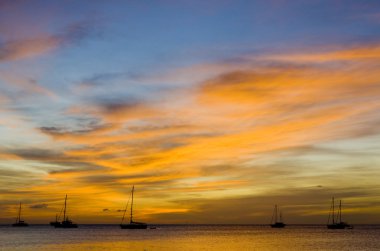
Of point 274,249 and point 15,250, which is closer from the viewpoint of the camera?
point 15,250

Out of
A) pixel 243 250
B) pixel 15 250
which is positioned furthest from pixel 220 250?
pixel 15 250

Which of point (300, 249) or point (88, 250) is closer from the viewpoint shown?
point (88, 250)

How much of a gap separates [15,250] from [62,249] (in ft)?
35.2

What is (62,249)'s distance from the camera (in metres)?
122

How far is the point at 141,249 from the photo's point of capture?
405 feet

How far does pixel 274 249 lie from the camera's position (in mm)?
129625

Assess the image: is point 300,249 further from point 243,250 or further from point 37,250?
point 37,250

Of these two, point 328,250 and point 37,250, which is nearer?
point 37,250

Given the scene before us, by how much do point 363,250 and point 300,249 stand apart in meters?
15.7

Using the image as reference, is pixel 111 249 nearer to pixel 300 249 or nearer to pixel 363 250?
pixel 300 249

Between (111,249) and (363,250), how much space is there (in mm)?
63626

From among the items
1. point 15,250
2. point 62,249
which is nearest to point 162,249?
point 62,249

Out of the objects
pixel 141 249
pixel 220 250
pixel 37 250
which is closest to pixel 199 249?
pixel 220 250

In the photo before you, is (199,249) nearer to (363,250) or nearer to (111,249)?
(111,249)
